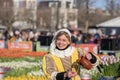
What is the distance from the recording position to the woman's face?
6.73 meters

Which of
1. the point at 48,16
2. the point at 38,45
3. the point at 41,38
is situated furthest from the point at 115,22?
the point at 48,16

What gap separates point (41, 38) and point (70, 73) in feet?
91.8

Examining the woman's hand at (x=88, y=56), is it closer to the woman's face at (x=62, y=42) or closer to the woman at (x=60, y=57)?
the woman at (x=60, y=57)

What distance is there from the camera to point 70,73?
6.35 m

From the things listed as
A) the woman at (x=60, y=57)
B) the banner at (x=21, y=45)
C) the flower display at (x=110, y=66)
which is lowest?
the banner at (x=21, y=45)

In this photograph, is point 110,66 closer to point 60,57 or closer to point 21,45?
point 60,57

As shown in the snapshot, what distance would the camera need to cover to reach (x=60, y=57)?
270 inches

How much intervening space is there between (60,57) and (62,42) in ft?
0.80

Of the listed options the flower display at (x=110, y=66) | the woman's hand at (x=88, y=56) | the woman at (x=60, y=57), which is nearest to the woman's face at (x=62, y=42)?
the woman at (x=60, y=57)

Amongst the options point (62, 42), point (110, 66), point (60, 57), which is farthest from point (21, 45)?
point (62, 42)

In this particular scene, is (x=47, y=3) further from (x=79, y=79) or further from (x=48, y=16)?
(x=79, y=79)

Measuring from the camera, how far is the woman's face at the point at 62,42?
265 inches

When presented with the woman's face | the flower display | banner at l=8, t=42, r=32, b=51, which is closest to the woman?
the woman's face

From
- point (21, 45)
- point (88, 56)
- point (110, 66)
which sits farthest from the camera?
point (21, 45)
